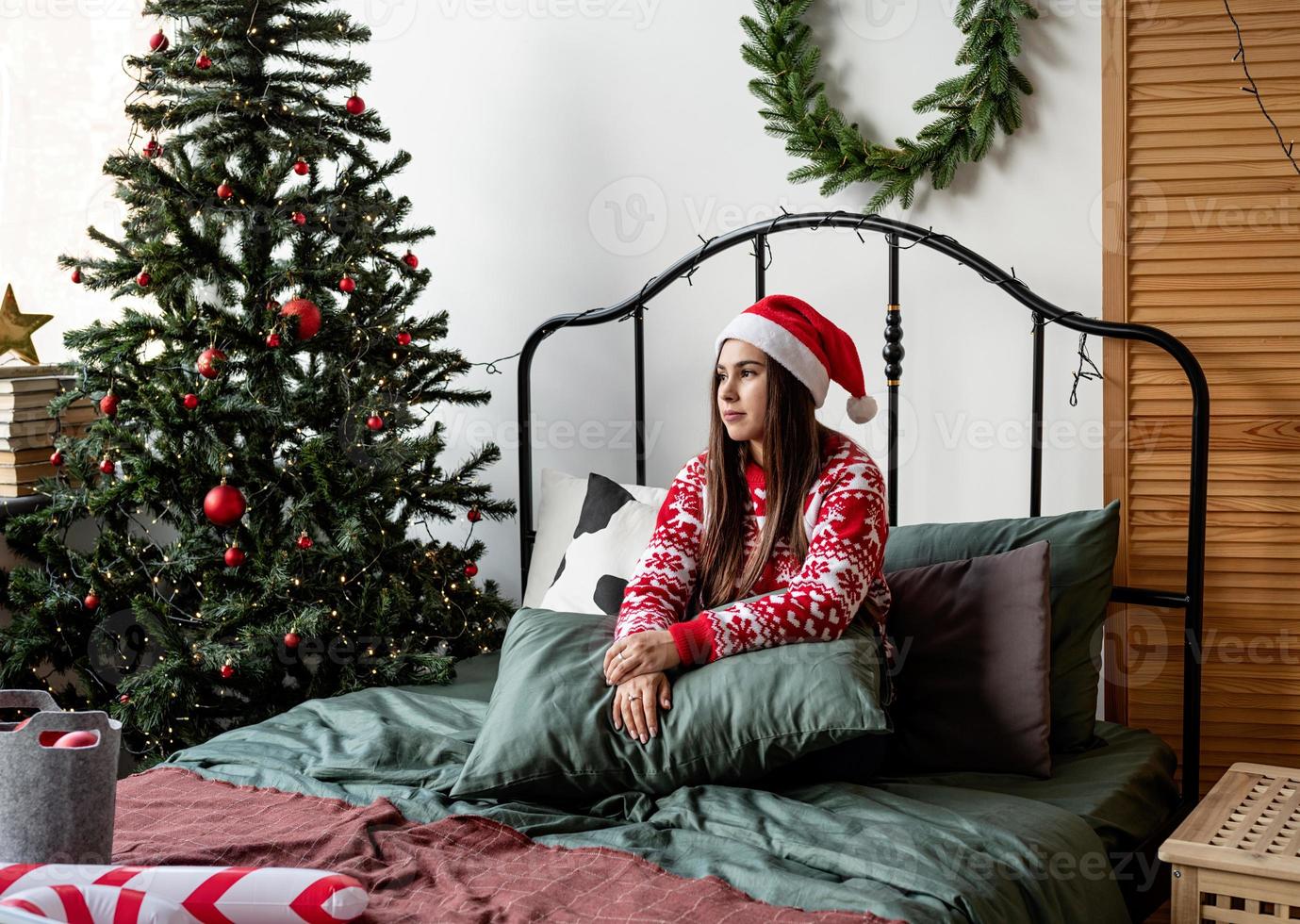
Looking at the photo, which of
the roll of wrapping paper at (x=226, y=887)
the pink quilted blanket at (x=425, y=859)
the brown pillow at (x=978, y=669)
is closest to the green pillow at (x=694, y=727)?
the pink quilted blanket at (x=425, y=859)

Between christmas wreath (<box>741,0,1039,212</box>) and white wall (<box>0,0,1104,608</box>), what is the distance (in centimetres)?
5

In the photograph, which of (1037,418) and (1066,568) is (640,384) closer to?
(1037,418)

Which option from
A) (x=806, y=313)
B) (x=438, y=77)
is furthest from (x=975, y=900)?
(x=438, y=77)

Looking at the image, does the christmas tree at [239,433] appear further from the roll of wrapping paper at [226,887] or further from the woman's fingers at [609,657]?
the roll of wrapping paper at [226,887]

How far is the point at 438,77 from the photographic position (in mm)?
2684

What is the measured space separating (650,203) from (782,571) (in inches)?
42.7

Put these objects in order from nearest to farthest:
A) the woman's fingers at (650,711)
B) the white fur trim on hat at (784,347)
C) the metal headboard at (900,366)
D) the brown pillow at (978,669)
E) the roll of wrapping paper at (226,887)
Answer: the roll of wrapping paper at (226,887)
the woman's fingers at (650,711)
the brown pillow at (978,669)
the white fur trim on hat at (784,347)
the metal headboard at (900,366)

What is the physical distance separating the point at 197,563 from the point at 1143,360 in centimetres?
178

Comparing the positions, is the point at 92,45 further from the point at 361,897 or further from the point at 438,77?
the point at 361,897

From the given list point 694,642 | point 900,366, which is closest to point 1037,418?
point 900,366

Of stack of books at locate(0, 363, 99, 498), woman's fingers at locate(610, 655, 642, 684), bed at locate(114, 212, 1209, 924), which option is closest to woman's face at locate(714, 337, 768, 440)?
woman's fingers at locate(610, 655, 642, 684)

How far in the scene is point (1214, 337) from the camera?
2041 millimetres

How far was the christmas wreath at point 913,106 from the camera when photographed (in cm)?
213

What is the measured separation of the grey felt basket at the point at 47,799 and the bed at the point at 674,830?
0.55 feet
